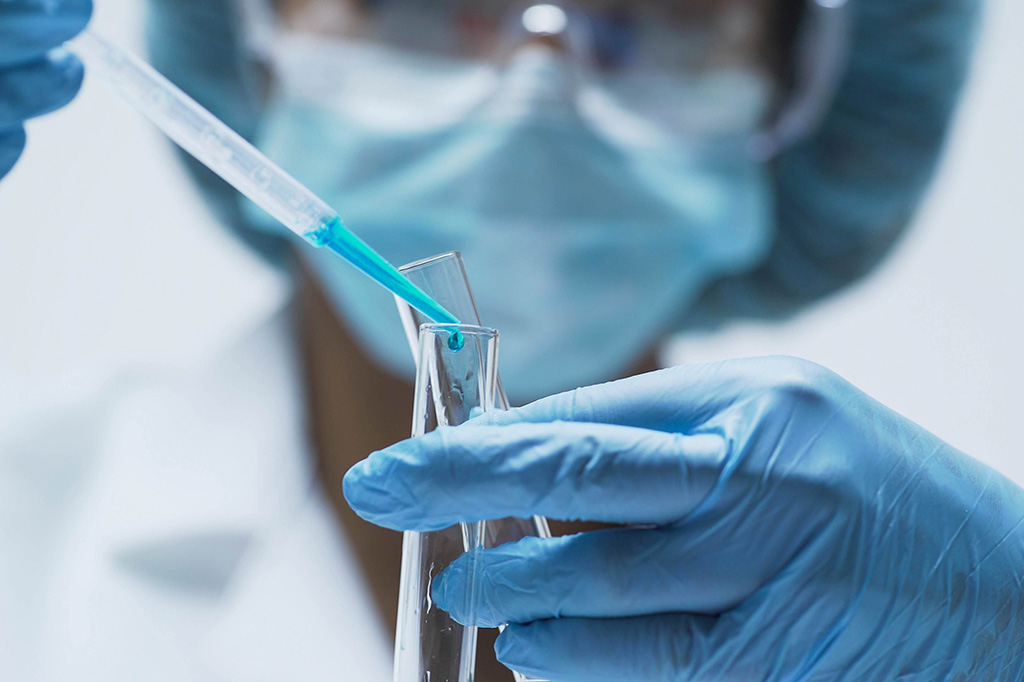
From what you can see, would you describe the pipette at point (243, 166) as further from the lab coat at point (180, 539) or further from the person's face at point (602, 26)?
the lab coat at point (180, 539)

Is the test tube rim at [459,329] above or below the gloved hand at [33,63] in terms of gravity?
below

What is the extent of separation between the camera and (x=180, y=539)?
5.64 ft

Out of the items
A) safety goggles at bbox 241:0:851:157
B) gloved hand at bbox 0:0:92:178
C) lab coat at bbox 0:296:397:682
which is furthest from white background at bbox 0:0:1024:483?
gloved hand at bbox 0:0:92:178

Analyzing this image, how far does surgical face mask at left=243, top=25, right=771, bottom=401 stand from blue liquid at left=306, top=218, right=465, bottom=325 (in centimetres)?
85

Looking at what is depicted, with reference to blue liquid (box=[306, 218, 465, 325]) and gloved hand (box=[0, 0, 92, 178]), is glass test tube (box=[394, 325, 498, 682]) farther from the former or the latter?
gloved hand (box=[0, 0, 92, 178])

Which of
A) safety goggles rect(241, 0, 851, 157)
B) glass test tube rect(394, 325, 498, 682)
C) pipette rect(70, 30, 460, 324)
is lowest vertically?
glass test tube rect(394, 325, 498, 682)

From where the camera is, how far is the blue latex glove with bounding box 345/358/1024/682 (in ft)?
2.25

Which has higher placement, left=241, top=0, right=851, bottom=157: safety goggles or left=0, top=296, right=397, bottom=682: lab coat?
left=241, top=0, right=851, bottom=157: safety goggles

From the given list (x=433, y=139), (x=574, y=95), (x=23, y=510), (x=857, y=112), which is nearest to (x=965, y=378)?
(x=857, y=112)

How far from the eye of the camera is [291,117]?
1.70 metres

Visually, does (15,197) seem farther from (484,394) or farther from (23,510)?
(484,394)

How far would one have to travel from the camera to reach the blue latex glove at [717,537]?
69cm

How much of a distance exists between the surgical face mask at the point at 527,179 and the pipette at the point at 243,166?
2.53ft

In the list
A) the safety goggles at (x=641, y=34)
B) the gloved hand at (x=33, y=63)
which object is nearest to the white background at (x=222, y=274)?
the safety goggles at (x=641, y=34)
